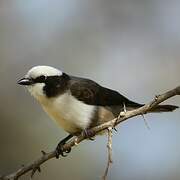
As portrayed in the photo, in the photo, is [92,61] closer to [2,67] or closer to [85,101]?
[2,67]

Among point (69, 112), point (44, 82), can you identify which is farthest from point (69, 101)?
point (44, 82)

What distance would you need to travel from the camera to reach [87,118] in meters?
4.21

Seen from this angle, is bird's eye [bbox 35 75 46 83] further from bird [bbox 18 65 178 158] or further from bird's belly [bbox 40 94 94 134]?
bird's belly [bbox 40 94 94 134]

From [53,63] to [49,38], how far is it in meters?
0.53

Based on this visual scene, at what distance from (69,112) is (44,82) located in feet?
0.84

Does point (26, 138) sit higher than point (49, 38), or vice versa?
point (49, 38)

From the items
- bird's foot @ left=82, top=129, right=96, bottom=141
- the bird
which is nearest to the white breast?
the bird

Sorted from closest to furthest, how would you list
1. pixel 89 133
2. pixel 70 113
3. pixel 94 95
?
pixel 89 133, pixel 70 113, pixel 94 95

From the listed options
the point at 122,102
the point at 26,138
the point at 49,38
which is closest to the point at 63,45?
the point at 49,38

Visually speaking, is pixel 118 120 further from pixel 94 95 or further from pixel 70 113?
pixel 94 95

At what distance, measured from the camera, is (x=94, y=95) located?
4.42 meters

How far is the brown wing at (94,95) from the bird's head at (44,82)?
9cm

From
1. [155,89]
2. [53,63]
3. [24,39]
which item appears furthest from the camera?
[24,39]

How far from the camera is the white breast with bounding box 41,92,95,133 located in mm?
4195
